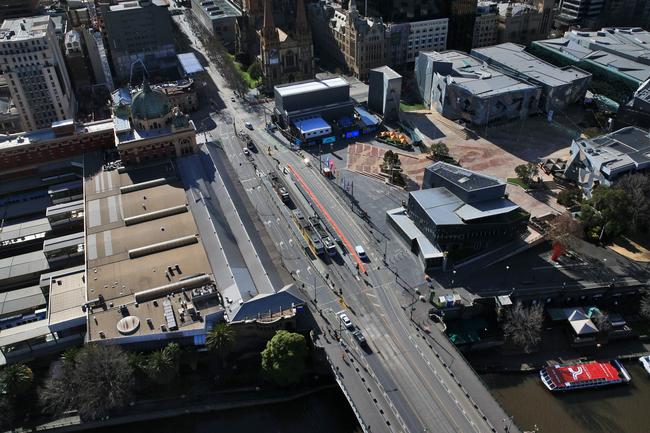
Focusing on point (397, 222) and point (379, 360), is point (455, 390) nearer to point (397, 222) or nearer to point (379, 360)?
point (379, 360)

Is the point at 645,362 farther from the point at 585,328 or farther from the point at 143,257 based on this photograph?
the point at 143,257

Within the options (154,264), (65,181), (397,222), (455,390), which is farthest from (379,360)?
(65,181)

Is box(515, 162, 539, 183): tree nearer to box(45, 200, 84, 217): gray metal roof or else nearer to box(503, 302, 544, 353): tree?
box(503, 302, 544, 353): tree

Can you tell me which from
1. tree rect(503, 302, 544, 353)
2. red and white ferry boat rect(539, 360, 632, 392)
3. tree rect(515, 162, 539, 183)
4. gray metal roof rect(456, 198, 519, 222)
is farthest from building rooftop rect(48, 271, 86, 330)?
tree rect(515, 162, 539, 183)

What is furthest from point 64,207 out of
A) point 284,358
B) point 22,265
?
point 284,358

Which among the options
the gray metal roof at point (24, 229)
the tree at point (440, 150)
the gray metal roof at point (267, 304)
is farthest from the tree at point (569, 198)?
the gray metal roof at point (24, 229)

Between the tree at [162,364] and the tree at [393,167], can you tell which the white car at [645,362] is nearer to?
the tree at [393,167]
